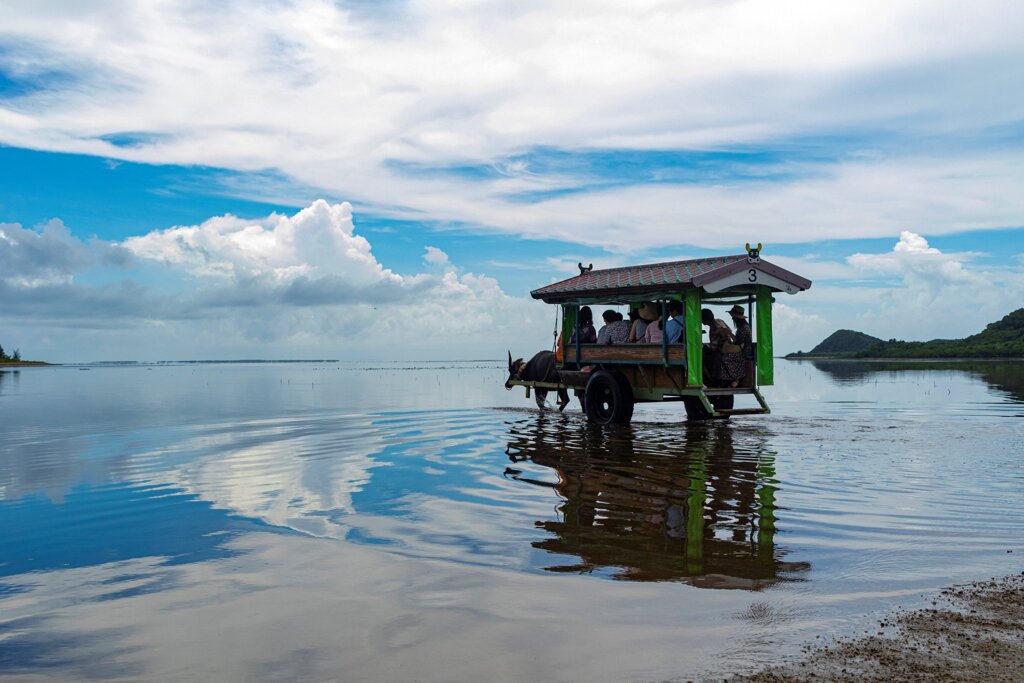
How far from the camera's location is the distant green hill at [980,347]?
7819cm

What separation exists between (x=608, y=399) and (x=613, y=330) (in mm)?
1540

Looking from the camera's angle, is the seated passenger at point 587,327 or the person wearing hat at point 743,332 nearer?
the person wearing hat at point 743,332

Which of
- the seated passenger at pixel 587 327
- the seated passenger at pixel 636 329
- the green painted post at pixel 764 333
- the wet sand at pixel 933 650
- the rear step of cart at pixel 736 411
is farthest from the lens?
the seated passenger at pixel 587 327

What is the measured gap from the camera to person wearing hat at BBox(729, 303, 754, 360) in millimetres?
16125

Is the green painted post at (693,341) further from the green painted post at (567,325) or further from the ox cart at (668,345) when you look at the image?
the green painted post at (567,325)

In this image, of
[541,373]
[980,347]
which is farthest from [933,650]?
[980,347]

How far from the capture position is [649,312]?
16.3 meters

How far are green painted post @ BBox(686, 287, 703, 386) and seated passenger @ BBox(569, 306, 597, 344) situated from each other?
3205mm

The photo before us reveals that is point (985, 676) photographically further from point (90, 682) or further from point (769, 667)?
point (90, 682)

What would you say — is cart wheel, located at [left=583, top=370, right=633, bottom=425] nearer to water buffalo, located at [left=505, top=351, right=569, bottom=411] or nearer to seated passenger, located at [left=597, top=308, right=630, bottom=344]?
seated passenger, located at [left=597, top=308, right=630, bottom=344]

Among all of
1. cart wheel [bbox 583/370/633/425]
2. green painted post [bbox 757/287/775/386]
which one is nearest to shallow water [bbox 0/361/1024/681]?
cart wheel [bbox 583/370/633/425]

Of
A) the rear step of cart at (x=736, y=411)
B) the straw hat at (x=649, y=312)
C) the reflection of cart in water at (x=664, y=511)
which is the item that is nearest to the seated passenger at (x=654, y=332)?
the straw hat at (x=649, y=312)

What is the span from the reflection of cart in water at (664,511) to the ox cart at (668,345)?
225 cm

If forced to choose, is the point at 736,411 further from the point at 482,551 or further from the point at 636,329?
the point at 482,551
